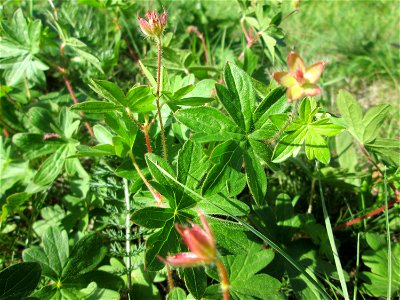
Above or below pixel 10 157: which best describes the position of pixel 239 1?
above

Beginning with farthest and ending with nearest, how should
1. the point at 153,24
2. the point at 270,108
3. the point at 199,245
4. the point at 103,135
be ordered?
the point at 103,135 → the point at 270,108 → the point at 153,24 → the point at 199,245

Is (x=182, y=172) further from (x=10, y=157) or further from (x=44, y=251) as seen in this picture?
(x=10, y=157)

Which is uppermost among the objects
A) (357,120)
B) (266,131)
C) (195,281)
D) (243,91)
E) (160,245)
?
(243,91)

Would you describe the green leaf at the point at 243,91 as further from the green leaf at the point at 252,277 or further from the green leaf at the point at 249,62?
the green leaf at the point at 249,62

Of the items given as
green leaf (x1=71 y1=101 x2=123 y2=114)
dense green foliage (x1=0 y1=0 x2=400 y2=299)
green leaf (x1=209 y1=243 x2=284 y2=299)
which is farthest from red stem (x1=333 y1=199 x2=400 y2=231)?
green leaf (x1=71 y1=101 x2=123 y2=114)

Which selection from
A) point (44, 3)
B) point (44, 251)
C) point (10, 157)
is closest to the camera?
point (44, 251)

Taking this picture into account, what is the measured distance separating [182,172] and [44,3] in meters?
2.44

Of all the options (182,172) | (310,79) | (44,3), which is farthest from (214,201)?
(44,3)

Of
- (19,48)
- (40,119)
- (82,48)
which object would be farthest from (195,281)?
(19,48)

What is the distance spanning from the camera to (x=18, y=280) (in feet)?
4.18

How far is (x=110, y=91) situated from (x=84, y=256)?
24.8 inches

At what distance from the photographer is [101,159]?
6.18ft

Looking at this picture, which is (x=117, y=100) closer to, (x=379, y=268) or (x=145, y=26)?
(x=145, y=26)

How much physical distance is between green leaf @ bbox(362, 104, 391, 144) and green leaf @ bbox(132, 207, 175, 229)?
0.79m
